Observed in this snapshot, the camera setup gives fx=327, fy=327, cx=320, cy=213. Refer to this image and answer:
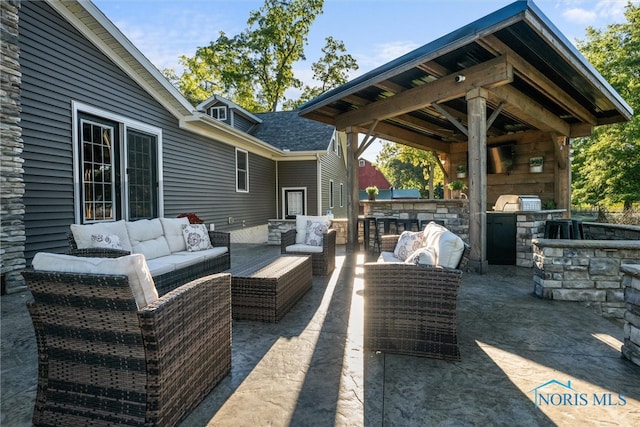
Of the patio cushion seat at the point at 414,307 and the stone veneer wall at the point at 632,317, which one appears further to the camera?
the patio cushion seat at the point at 414,307

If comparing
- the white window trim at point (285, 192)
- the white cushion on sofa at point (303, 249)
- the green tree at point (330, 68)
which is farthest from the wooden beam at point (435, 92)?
the green tree at point (330, 68)

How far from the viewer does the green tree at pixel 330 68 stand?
67.8ft

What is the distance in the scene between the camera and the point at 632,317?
2.32 m

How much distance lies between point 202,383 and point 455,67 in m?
5.15

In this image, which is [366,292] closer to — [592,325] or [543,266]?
[592,325]

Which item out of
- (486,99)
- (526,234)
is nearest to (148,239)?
(486,99)

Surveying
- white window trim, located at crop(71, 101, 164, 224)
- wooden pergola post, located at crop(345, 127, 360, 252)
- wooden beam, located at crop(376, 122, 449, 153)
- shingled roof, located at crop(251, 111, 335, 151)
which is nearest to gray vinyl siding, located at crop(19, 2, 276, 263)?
white window trim, located at crop(71, 101, 164, 224)

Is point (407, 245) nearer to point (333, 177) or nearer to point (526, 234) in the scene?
point (526, 234)

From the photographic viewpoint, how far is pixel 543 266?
3727 mm

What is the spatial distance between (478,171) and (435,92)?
1.46 metres

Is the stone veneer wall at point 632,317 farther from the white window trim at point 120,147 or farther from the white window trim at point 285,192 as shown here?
the white window trim at point 285,192

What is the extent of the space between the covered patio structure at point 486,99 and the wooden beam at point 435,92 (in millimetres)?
14

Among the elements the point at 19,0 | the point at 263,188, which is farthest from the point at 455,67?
the point at 263,188

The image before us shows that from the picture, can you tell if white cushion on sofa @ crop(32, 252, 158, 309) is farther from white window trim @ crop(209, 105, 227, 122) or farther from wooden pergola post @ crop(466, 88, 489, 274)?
white window trim @ crop(209, 105, 227, 122)
